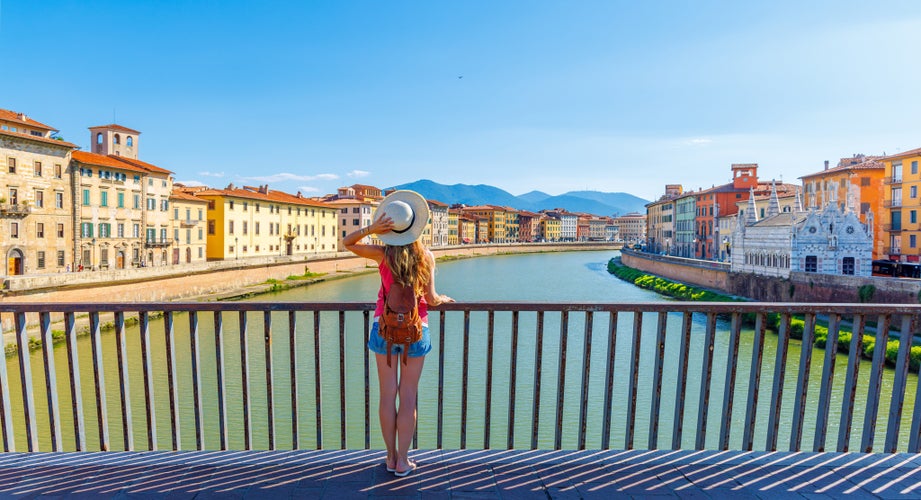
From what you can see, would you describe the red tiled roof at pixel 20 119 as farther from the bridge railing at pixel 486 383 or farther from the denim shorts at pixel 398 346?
the denim shorts at pixel 398 346

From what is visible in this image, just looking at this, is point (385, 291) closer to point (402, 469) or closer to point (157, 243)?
point (402, 469)

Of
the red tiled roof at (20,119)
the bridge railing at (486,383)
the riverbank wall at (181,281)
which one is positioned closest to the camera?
the bridge railing at (486,383)

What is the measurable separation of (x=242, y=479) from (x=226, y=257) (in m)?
45.8

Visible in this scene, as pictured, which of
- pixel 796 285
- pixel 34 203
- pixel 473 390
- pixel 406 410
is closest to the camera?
pixel 406 410

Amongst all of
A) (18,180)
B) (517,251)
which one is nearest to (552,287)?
(18,180)

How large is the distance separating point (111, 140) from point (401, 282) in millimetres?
46463

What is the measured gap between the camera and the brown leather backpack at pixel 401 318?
2.75 metres

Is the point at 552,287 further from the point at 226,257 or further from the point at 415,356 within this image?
the point at 415,356

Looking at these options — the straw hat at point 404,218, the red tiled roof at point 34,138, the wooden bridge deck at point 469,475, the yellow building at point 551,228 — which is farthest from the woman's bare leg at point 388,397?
the yellow building at point 551,228

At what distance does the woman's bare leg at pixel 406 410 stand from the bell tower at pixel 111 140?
45948 mm

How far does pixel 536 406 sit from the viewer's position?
3.42 m

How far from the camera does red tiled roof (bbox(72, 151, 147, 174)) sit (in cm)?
3108

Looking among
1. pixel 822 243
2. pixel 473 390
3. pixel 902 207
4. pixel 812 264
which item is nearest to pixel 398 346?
pixel 473 390

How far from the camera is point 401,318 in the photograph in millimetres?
2773
